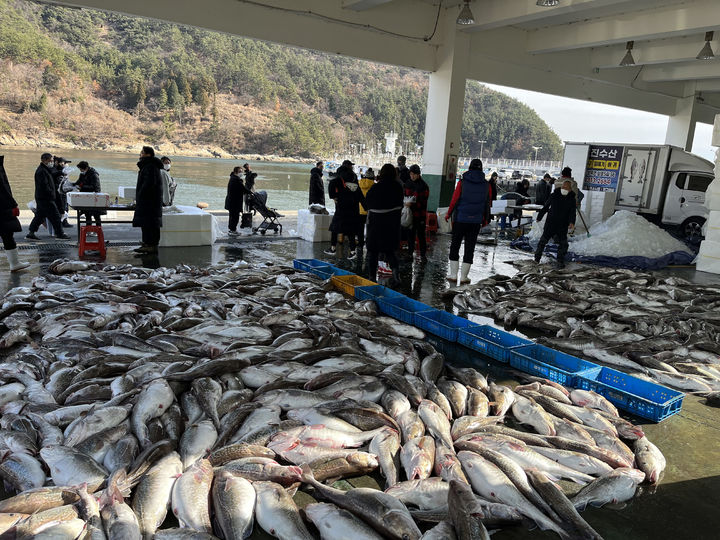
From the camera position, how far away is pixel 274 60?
263ft

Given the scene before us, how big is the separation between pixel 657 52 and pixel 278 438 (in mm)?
17762

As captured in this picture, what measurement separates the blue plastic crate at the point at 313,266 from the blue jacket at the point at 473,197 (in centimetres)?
220

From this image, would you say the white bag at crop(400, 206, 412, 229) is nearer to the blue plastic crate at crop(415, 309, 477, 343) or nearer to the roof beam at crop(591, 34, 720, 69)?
the blue plastic crate at crop(415, 309, 477, 343)

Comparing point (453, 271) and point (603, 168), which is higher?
point (603, 168)

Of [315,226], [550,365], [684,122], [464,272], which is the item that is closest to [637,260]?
[464,272]

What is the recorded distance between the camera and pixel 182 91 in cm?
6681

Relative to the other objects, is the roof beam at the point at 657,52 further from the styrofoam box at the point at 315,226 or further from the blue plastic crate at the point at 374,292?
the blue plastic crate at the point at 374,292

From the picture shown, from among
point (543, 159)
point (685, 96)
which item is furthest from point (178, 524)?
point (543, 159)

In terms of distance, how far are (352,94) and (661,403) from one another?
85.2 metres

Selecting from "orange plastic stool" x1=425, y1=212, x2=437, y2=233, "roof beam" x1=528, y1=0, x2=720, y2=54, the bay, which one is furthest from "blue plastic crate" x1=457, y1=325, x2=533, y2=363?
the bay

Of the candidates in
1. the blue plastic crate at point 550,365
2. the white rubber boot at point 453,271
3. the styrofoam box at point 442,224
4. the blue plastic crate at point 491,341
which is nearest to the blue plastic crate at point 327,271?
the white rubber boot at point 453,271

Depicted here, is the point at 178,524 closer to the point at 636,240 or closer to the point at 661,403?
the point at 661,403

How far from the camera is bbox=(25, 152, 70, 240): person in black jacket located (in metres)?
9.26

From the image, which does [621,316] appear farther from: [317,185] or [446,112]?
[446,112]
